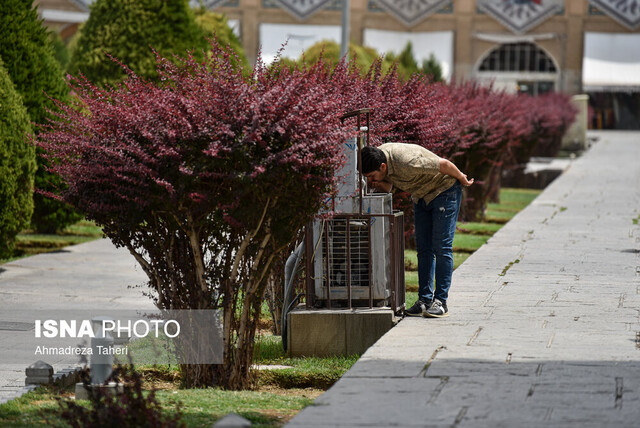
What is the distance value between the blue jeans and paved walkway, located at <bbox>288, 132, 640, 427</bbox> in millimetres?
270

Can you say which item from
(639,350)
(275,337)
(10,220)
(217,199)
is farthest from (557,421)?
(10,220)

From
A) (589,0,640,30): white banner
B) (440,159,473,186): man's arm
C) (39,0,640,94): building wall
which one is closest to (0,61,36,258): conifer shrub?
(440,159,473,186): man's arm

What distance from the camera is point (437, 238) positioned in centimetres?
732

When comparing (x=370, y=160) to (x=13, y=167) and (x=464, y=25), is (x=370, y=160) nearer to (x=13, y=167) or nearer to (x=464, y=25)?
(x=13, y=167)

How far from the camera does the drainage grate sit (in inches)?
322

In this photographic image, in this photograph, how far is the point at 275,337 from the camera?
8180 mm

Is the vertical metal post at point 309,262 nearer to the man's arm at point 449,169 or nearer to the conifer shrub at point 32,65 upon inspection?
the man's arm at point 449,169

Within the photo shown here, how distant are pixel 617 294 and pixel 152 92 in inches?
154

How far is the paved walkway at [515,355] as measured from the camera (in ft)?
15.6

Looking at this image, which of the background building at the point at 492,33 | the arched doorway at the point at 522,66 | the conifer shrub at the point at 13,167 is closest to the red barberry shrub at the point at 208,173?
the conifer shrub at the point at 13,167

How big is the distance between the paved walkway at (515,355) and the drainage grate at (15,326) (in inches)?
114

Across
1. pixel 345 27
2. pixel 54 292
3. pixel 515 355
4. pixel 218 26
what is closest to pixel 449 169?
pixel 515 355

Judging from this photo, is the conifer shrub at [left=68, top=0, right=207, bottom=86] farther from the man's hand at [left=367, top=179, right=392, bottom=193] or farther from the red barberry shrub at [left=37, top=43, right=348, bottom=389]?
the red barberry shrub at [left=37, top=43, right=348, bottom=389]

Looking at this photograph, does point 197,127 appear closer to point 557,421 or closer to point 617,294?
point 557,421
